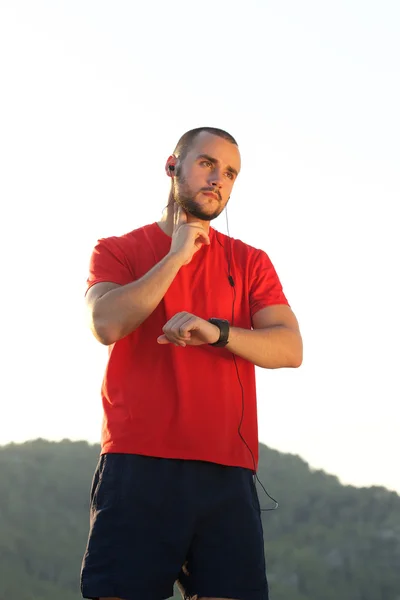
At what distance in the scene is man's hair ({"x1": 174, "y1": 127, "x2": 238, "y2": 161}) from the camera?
10.9ft

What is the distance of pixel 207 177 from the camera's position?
3248 millimetres

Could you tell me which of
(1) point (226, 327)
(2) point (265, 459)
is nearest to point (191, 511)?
(1) point (226, 327)

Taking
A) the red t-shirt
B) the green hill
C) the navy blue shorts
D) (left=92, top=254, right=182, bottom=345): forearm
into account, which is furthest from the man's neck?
the green hill

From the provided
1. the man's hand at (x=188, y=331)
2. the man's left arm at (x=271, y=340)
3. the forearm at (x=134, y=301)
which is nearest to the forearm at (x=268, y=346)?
the man's left arm at (x=271, y=340)

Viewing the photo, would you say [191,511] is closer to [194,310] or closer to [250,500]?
[250,500]

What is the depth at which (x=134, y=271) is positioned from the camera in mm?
3285

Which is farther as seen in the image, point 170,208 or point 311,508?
point 311,508

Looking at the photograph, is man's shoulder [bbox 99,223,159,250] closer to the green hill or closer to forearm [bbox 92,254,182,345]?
forearm [bbox 92,254,182,345]

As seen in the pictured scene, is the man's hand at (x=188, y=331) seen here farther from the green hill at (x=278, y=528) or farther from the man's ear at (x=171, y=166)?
the green hill at (x=278, y=528)

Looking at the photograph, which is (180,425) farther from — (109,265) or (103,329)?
(109,265)

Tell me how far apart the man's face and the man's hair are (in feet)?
0.07

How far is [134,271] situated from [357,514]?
11.3m

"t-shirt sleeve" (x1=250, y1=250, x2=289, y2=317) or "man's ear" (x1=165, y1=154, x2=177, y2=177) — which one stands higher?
"man's ear" (x1=165, y1=154, x2=177, y2=177)

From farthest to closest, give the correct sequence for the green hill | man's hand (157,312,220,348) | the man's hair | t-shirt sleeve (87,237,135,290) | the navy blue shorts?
the green hill < the man's hair < t-shirt sleeve (87,237,135,290) < the navy blue shorts < man's hand (157,312,220,348)
